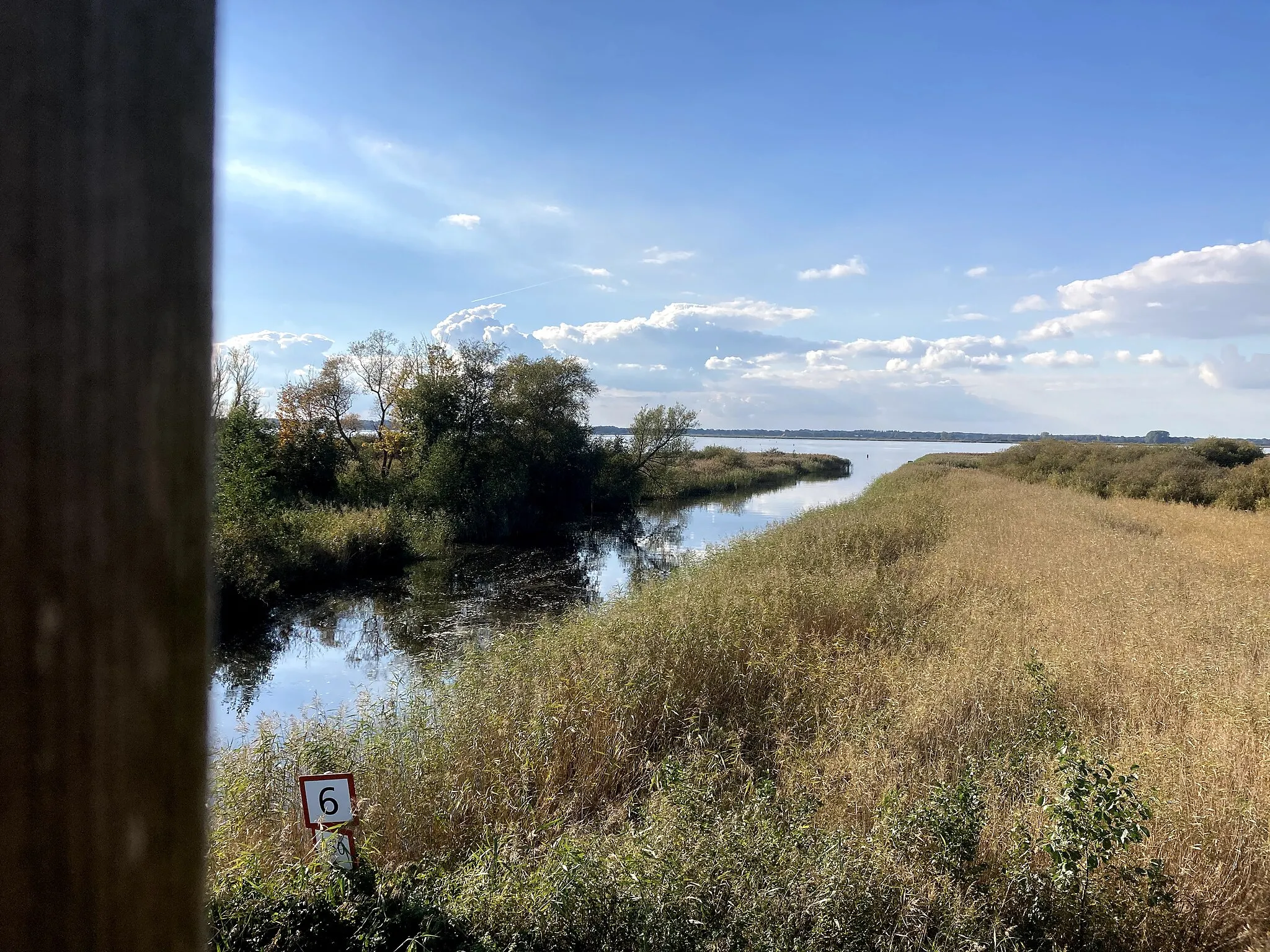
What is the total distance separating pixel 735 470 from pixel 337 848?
154 ft

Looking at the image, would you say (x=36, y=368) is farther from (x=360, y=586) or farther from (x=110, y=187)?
(x=360, y=586)

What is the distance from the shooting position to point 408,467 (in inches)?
1030

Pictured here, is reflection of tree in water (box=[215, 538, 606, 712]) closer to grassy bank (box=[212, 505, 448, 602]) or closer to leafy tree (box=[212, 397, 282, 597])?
grassy bank (box=[212, 505, 448, 602])

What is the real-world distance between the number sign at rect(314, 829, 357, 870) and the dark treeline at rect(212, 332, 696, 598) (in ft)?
39.4

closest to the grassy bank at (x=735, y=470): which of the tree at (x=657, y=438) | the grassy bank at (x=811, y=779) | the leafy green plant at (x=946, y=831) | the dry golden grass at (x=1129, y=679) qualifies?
the tree at (x=657, y=438)

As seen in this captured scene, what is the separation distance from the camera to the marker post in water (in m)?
3.55

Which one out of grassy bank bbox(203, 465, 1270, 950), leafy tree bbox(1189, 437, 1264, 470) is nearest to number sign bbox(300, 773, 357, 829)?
grassy bank bbox(203, 465, 1270, 950)

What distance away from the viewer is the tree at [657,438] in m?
36.0

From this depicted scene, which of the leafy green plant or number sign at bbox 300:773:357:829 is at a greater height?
number sign at bbox 300:773:357:829

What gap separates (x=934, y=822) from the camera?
153 inches

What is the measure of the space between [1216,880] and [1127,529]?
15.0m

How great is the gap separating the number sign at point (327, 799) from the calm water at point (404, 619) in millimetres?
2425

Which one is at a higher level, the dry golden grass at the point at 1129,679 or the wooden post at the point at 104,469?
the wooden post at the point at 104,469

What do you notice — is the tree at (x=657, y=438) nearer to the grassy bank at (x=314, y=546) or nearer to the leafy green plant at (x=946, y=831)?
the grassy bank at (x=314, y=546)
